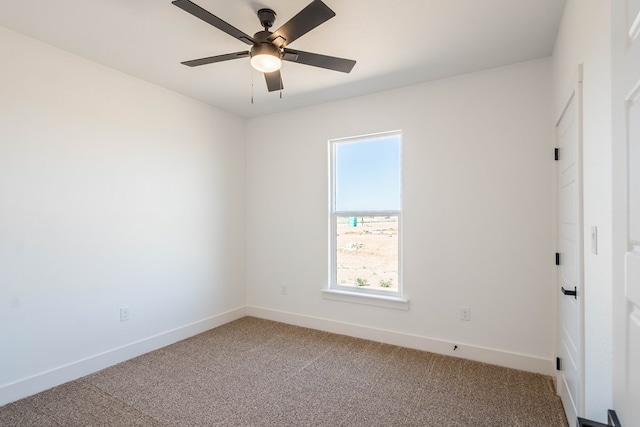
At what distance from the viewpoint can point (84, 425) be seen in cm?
206

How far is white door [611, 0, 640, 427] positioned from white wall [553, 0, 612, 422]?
49 cm

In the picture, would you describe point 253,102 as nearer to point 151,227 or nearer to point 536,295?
point 151,227

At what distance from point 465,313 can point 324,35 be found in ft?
9.11

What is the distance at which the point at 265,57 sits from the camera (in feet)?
6.73

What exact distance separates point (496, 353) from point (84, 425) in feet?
10.7

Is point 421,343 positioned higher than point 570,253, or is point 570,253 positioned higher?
point 570,253

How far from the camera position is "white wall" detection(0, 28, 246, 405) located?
7.82ft

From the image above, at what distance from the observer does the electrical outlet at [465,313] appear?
119 inches

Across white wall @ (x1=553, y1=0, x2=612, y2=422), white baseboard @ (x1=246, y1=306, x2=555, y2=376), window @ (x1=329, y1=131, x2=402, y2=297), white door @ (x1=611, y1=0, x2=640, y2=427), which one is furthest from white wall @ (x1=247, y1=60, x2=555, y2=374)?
white door @ (x1=611, y1=0, x2=640, y2=427)

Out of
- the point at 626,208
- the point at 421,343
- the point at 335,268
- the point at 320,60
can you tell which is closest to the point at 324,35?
the point at 320,60

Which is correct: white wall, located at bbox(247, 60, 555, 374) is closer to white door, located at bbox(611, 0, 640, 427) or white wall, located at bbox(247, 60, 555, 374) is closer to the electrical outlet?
the electrical outlet

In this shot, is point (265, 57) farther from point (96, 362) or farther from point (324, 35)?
point (96, 362)

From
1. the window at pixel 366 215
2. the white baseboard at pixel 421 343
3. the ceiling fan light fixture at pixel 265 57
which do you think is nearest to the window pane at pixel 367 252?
the window at pixel 366 215

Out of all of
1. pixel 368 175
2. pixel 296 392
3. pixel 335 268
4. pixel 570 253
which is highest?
pixel 368 175
